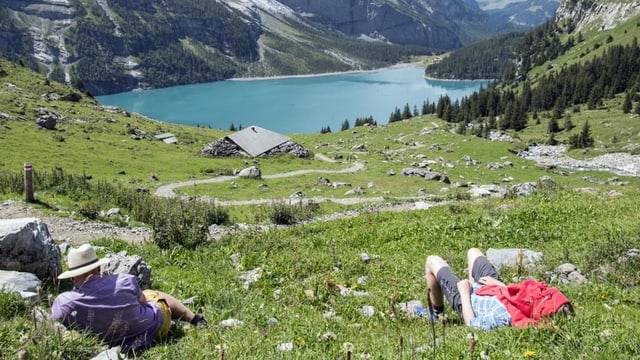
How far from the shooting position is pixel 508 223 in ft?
44.5

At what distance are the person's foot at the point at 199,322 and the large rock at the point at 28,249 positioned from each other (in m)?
3.39

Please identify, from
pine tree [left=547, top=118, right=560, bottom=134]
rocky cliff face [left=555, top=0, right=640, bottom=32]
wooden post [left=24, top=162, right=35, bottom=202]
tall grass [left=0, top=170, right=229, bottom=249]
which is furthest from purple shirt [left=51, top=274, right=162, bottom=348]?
rocky cliff face [left=555, top=0, right=640, bottom=32]

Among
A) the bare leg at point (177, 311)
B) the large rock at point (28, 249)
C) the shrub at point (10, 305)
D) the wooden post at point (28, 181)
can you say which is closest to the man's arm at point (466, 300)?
the bare leg at point (177, 311)

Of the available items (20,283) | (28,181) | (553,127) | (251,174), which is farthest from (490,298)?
(553,127)

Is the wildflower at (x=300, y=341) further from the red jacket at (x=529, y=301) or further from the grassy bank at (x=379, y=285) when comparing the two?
the red jacket at (x=529, y=301)

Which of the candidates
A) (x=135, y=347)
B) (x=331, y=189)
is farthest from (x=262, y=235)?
(x=331, y=189)

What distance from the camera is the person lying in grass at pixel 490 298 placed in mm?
6062

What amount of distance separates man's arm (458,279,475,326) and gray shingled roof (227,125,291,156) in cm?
5374

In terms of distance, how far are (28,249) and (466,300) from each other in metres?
8.06

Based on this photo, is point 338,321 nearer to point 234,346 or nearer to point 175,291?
point 234,346

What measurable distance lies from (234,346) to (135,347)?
146 centimetres

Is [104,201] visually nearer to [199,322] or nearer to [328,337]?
[199,322]

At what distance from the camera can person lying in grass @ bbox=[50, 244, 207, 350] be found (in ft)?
20.4

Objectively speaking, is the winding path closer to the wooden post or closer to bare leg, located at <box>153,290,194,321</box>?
the wooden post
